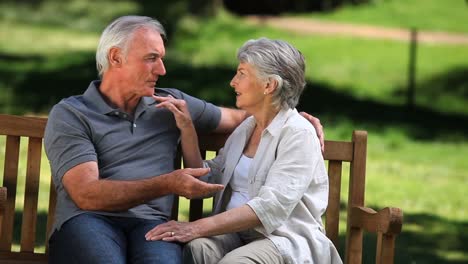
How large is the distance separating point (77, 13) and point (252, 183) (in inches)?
471

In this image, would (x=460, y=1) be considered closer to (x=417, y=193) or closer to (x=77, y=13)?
(x=77, y=13)

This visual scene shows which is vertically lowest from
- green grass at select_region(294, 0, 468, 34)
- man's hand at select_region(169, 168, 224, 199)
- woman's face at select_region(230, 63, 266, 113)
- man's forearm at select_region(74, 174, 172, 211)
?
green grass at select_region(294, 0, 468, 34)

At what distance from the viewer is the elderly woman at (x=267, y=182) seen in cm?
479

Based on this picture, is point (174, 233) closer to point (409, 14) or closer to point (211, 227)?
point (211, 227)

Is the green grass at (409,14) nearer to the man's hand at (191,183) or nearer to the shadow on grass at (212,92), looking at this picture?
the shadow on grass at (212,92)

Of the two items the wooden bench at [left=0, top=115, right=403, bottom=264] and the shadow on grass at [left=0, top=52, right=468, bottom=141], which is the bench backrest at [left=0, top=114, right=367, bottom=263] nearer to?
the wooden bench at [left=0, top=115, right=403, bottom=264]

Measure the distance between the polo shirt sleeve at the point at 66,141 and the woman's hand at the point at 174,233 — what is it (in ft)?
1.29

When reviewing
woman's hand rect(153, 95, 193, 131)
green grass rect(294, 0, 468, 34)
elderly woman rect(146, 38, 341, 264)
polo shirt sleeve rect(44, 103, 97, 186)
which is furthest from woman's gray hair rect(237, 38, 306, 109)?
green grass rect(294, 0, 468, 34)

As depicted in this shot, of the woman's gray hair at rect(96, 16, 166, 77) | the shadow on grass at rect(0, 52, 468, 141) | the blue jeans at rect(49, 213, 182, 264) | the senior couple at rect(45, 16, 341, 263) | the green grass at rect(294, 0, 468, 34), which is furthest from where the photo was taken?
the green grass at rect(294, 0, 468, 34)

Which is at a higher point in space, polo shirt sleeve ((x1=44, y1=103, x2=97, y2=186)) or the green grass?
polo shirt sleeve ((x1=44, y1=103, x2=97, y2=186))

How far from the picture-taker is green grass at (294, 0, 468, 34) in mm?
16281

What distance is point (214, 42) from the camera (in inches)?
611

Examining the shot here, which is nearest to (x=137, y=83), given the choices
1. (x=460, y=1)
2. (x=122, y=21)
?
(x=122, y=21)

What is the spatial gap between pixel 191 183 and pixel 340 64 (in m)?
10.6
